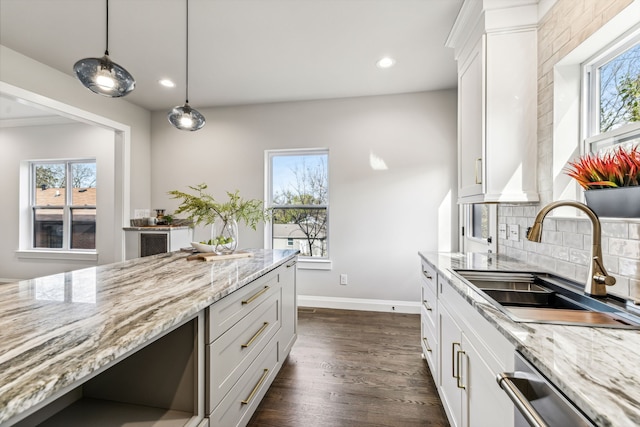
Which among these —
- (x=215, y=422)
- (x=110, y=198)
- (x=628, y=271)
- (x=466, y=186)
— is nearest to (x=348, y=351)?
(x=215, y=422)

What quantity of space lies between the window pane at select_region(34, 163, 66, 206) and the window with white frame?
6.39 m

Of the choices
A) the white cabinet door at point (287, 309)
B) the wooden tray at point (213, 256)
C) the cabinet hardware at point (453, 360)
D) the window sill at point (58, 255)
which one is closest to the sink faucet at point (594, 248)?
the cabinet hardware at point (453, 360)

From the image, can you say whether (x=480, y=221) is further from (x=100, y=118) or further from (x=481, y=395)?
(x=100, y=118)

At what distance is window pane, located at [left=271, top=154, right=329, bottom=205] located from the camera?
3.86 metres

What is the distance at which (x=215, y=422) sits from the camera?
122 cm

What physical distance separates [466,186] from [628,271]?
1.19m

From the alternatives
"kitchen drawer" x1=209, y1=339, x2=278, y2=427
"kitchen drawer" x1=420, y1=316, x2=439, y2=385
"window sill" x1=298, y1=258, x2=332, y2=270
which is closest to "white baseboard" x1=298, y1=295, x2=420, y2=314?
"window sill" x1=298, y1=258, x2=332, y2=270

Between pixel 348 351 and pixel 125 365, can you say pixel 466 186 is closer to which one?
pixel 348 351

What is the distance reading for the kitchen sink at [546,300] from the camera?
988mm

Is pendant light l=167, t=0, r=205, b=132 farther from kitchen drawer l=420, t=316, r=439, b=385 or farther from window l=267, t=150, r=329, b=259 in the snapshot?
kitchen drawer l=420, t=316, r=439, b=385

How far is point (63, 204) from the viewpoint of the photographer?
182 inches

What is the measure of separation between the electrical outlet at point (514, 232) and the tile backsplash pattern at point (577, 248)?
0.08ft

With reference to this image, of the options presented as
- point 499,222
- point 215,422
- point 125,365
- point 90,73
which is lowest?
point 215,422

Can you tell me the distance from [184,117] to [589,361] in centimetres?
250
